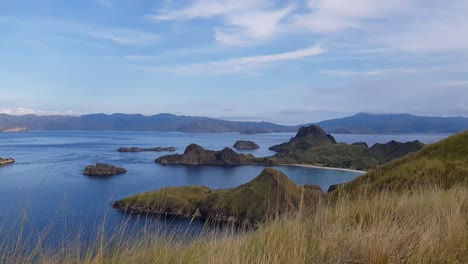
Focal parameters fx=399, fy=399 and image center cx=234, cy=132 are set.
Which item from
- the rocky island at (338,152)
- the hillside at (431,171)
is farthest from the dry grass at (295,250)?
the rocky island at (338,152)

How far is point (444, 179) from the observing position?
13.0m

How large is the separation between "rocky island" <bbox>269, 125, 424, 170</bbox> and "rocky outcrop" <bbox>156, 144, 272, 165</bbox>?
11233 millimetres

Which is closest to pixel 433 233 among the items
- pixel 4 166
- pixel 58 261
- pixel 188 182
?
pixel 58 261

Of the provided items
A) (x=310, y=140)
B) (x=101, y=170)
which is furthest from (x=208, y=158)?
(x=310, y=140)

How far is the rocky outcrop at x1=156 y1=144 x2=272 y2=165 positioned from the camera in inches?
5551

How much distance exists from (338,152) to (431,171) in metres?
159

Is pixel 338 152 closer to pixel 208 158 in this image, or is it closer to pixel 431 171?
pixel 208 158

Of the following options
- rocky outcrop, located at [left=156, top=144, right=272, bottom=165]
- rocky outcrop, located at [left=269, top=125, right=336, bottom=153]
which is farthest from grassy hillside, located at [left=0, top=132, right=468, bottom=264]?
rocky outcrop, located at [left=269, top=125, right=336, bottom=153]

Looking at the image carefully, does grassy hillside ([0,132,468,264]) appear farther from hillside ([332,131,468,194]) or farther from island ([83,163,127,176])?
island ([83,163,127,176])

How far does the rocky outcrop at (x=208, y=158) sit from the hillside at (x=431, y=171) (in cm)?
12299

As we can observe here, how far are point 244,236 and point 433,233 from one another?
2.27m

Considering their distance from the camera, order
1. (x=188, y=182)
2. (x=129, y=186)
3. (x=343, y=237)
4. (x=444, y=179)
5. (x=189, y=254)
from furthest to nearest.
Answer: (x=188, y=182) → (x=129, y=186) → (x=444, y=179) → (x=343, y=237) → (x=189, y=254)

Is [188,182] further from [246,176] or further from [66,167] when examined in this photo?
[66,167]

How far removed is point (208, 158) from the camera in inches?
5689
